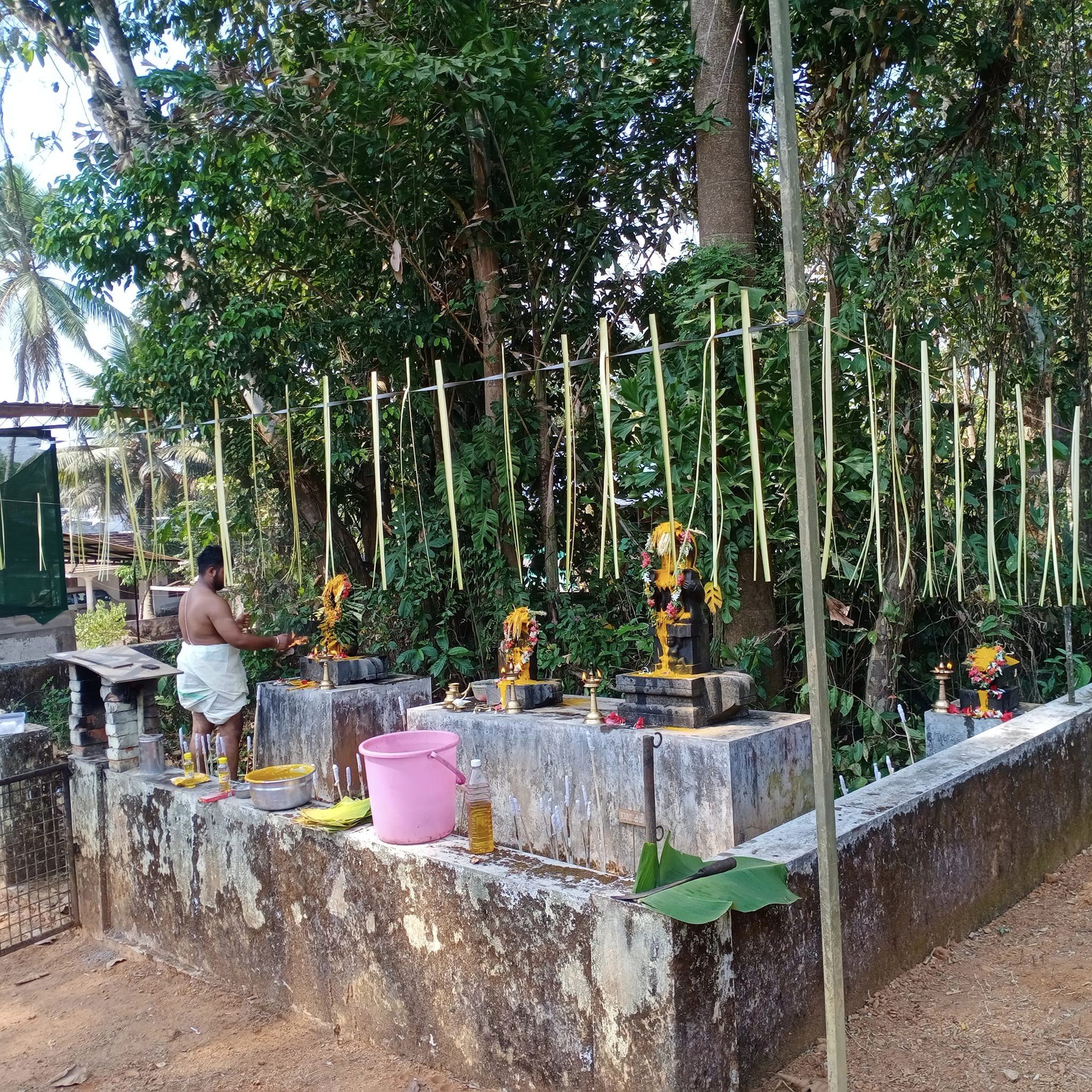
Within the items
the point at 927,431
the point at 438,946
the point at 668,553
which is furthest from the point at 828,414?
the point at 438,946

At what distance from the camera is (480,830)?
3.26m

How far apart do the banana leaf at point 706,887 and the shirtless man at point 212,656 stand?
12.6 feet

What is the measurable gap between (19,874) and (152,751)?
1.21 m

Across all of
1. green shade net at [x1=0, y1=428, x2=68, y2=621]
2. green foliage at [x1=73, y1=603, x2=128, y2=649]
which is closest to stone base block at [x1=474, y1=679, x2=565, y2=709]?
green shade net at [x1=0, y1=428, x2=68, y2=621]

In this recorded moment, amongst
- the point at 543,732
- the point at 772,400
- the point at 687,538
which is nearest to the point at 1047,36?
the point at 772,400

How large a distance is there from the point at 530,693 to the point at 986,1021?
3111mm

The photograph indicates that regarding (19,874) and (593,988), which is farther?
(19,874)

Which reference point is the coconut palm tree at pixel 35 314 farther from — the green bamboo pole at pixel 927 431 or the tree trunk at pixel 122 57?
the green bamboo pole at pixel 927 431

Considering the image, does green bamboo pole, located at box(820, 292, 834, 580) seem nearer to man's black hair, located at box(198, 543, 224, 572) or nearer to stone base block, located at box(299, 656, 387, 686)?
man's black hair, located at box(198, 543, 224, 572)

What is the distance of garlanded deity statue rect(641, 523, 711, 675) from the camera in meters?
4.80

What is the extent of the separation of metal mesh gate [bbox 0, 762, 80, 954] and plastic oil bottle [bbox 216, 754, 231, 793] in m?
0.86

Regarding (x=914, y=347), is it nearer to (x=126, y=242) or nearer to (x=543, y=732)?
(x=543, y=732)

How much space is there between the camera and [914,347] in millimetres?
5543

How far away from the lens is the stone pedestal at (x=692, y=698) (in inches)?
183
